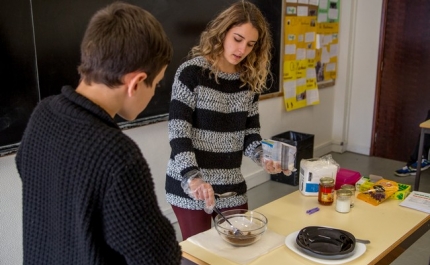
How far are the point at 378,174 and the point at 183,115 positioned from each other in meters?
3.04

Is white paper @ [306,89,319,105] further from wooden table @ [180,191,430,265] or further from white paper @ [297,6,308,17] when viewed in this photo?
wooden table @ [180,191,430,265]

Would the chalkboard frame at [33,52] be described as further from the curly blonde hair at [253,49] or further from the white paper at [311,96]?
the white paper at [311,96]

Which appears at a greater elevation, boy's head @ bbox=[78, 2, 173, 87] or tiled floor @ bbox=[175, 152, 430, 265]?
boy's head @ bbox=[78, 2, 173, 87]

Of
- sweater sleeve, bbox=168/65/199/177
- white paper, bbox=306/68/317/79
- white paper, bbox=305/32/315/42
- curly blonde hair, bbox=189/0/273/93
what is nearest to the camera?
sweater sleeve, bbox=168/65/199/177

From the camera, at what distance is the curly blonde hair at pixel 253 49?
67.3 inches

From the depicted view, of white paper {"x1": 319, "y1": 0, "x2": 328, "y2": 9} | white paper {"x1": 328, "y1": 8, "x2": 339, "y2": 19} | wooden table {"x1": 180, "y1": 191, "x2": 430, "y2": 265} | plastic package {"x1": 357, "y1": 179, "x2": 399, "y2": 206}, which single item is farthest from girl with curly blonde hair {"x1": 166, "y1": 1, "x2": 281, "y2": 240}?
white paper {"x1": 328, "y1": 8, "x2": 339, "y2": 19}

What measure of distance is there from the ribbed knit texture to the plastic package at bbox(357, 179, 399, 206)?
48 centimetres

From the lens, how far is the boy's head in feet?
2.71

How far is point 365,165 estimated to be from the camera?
14.5 feet

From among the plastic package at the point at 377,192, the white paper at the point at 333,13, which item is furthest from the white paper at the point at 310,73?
the plastic package at the point at 377,192

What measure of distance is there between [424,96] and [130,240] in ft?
13.5

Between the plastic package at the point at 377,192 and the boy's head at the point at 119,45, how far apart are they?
1.21 metres

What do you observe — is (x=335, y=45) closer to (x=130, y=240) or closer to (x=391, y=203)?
(x=391, y=203)

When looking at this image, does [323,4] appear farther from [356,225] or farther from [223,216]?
[223,216]
